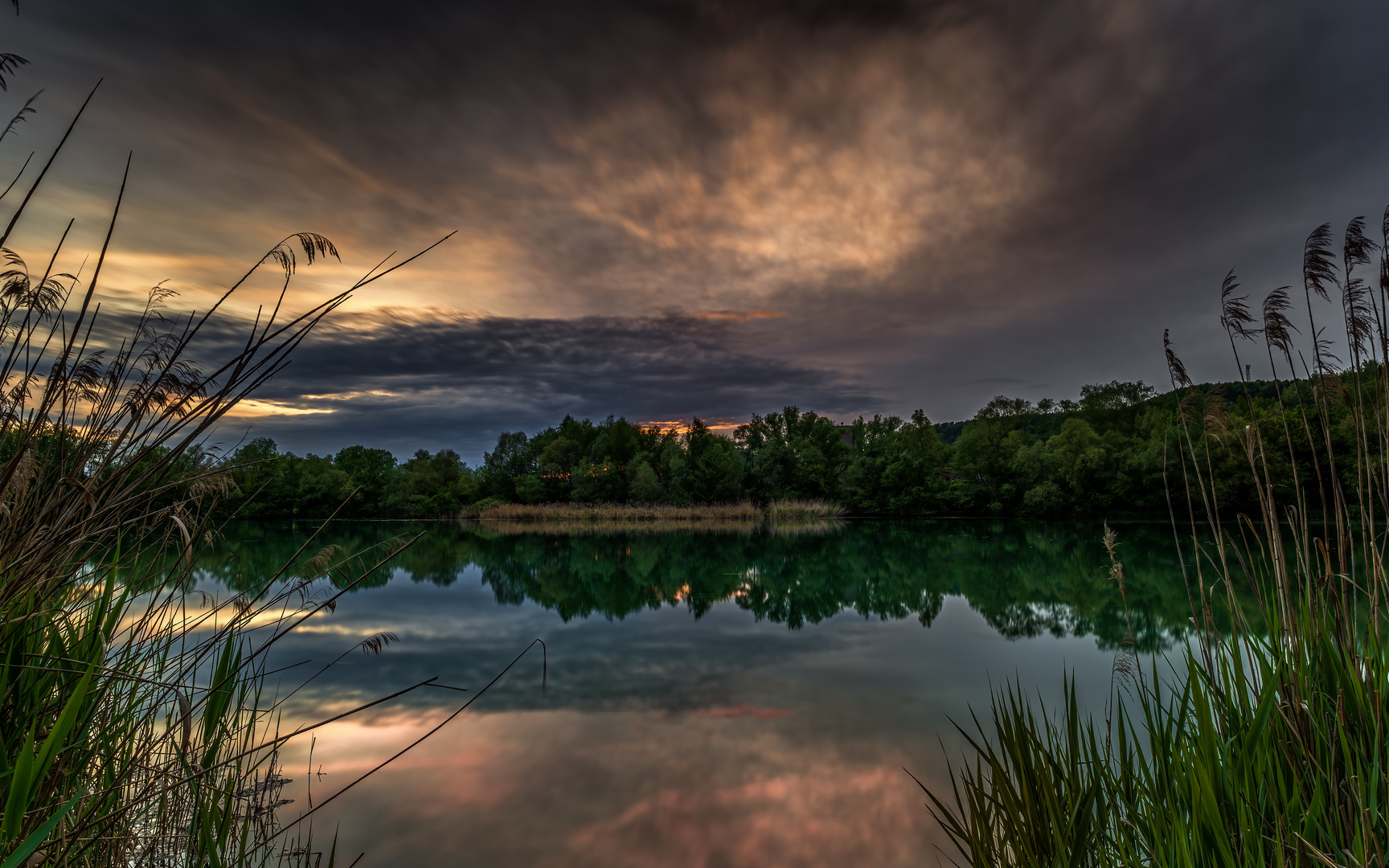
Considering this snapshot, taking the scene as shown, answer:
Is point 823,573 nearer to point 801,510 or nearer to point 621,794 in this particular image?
point 621,794

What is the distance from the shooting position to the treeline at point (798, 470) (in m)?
30.3

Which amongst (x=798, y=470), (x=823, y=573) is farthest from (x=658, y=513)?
(x=823, y=573)

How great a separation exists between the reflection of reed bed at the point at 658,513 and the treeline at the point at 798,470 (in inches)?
105

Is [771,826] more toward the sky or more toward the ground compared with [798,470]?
more toward the ground

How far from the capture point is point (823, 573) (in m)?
14.6

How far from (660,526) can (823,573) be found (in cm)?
1449

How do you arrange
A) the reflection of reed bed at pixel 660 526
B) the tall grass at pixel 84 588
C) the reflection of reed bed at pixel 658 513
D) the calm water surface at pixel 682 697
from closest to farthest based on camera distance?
1. the tall grass at pixel 84 588
2. the calm water surface at pixel 682 697
3. the reflection of reed bed at pixel 660 526
4. the reflection of reed bed at pixel 658 513

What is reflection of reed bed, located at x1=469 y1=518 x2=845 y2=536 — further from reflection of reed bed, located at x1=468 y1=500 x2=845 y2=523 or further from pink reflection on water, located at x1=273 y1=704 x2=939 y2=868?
pink reflection on water, located at x1=273 y1=704 x2=939 y2=868

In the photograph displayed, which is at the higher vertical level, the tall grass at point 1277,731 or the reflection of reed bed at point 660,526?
the tall grass at point 1277,731

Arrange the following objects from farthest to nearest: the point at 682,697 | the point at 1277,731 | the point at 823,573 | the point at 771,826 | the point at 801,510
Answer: the point at 801,510, the point at 823,573, the point at 682,697, the point at 771,826, the point at 1277,731

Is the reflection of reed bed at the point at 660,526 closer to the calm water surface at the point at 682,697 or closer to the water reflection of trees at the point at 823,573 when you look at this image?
the water reflection of trees at the point at 823,573

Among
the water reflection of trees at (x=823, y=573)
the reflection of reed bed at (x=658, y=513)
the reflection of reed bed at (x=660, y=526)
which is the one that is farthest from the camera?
the reflection of reed bed at (x=658, y=513)

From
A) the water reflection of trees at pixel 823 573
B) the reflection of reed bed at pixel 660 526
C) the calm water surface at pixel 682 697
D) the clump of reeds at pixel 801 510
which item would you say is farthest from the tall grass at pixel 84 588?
the clump of reeds at pixel 801 510

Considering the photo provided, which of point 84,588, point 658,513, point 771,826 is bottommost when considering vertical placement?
point 771,826
